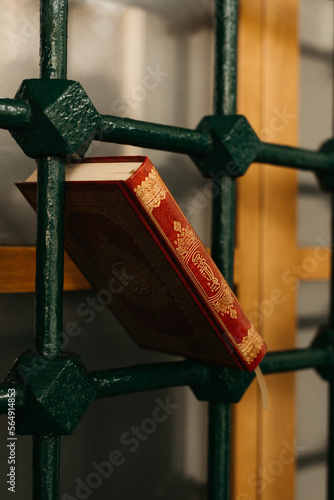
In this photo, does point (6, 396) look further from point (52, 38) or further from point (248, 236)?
point (248, 236)

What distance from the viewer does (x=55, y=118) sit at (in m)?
0.48

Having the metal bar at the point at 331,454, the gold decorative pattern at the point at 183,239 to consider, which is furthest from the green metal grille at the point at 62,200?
the metal bar at the point at 331,454

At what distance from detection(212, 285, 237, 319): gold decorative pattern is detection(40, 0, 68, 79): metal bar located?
26 centimetres

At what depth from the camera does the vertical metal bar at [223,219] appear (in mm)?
649

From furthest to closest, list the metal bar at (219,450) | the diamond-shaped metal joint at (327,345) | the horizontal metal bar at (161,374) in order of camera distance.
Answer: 1. the diamond-shaped metal joint at (327,345)
2. the metal bar at (219,450)
3. the horizontal metal bar at (161,374)

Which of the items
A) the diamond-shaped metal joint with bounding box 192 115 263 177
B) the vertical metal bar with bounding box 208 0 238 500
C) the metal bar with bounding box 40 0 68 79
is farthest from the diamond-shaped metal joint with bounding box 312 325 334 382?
the metal bar with bounding box 40 0 68 79

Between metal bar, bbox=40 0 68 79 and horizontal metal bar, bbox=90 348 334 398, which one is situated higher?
metal bar, bbox=40 0 68 79

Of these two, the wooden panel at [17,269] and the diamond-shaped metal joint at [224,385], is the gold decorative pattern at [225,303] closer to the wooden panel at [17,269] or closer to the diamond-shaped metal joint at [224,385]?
the diamond-shaped metal joint at [224,385]

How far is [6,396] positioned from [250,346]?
0.24 m

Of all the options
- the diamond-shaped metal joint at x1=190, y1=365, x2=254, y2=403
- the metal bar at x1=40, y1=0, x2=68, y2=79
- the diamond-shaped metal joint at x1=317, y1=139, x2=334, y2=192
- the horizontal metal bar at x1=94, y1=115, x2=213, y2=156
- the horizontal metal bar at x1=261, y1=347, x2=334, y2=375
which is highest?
the diamond-shaped metal joint at x1=317, y1=139, x2=334, y2=192

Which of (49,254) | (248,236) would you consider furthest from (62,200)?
(248,236)

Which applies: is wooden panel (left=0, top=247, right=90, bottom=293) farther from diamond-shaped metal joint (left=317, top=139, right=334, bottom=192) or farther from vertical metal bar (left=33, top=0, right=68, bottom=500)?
diamond-shaped metal joint (left=317, top=139, right=334, bottom=192)

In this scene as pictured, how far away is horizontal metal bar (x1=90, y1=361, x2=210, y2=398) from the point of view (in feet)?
1.80

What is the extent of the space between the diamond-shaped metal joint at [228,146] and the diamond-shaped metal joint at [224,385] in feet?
0.76
